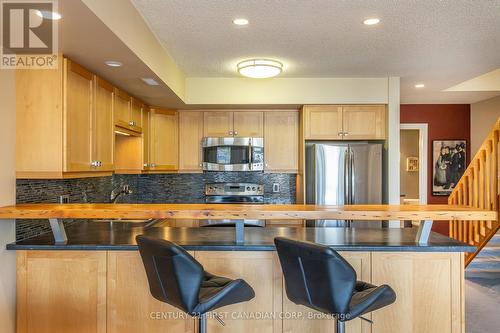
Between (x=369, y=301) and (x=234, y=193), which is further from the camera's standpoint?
(x=234, y=193)

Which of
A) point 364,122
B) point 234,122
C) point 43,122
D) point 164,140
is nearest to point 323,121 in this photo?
point 364,122

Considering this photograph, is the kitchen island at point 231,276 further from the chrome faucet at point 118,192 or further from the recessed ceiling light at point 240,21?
the chrome faucet at point 118,192

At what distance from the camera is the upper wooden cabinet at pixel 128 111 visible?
329cm

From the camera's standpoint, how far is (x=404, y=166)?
7898mm

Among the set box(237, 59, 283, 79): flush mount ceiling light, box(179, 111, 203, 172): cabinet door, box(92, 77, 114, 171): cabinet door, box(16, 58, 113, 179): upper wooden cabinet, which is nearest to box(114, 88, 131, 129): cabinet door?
box(92, 77, 114, 171): cabinet door

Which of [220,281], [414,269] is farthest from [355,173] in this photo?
[220,281]

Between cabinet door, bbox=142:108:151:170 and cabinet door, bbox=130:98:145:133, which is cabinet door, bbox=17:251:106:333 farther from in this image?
cabinet door, bbox=142:108:151:170

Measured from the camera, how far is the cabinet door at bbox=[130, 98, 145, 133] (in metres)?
3.67

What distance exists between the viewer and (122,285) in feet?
7.63

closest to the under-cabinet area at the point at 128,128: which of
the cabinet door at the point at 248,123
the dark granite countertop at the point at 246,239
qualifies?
the cabinet door at the point at 248,123

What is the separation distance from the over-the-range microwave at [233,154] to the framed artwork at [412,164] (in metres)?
4.64

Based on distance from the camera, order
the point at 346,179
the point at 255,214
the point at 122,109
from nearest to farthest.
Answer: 1. the point at 255,214
2. the point at 122,109
3. the point at 346,179

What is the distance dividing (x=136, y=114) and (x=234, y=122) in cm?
118

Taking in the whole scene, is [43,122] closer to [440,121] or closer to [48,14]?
[48,14]
